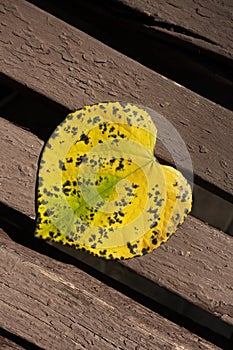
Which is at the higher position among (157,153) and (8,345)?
(157,153)

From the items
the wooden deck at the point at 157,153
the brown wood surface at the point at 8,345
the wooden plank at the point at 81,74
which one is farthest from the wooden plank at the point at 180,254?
the brown wood surface at the point at 8,345

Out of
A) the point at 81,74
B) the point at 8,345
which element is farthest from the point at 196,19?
the point at 8,345

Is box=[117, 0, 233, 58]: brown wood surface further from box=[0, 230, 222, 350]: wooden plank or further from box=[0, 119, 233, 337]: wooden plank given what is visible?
box=[0, 230, 222, 350]: wooden plank

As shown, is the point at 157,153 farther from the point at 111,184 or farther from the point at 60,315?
the point at 60,315

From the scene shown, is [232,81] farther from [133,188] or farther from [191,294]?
[191,294]

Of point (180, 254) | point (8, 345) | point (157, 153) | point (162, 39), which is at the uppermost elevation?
point (162, 39)

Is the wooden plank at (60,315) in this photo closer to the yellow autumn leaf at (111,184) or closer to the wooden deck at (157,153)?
the wooden deck at (157,153)

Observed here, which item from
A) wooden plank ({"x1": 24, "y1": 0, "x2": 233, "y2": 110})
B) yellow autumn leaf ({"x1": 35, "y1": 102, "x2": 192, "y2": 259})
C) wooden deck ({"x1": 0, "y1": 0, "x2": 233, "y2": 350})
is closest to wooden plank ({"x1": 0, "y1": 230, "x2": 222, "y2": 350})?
wooden deck ({"x1": 0, "y1": 0, "x2": 233, "y2": 350})
